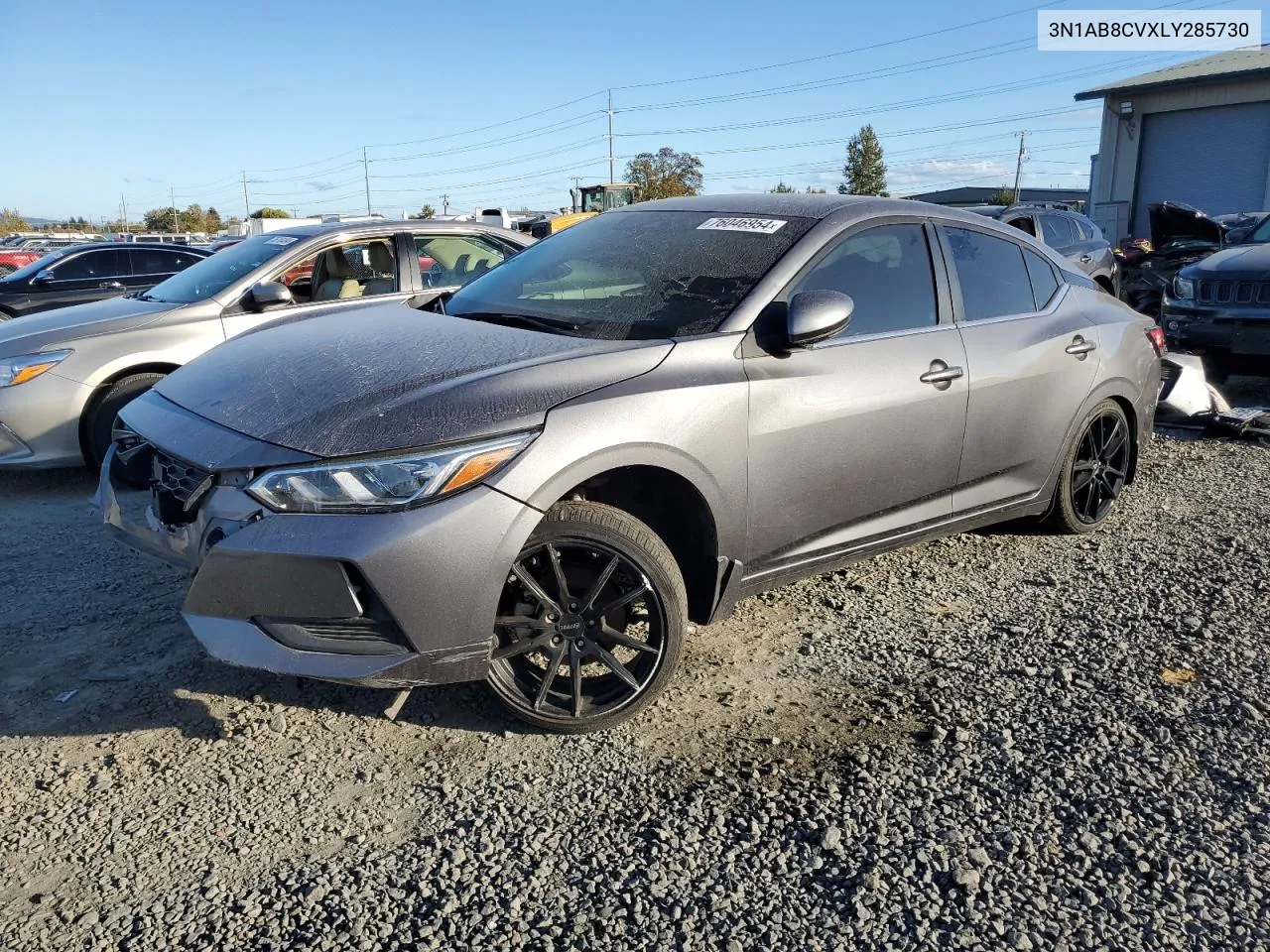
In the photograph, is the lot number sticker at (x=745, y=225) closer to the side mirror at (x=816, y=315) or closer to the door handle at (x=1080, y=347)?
the side mirror at (x=816, y=315)

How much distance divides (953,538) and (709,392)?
2411 millimetres

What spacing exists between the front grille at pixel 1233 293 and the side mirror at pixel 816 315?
20.7 feet

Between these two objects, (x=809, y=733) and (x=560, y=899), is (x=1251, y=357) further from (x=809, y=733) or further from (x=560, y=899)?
(x=560, y=899)

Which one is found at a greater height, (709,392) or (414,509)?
(709,392)

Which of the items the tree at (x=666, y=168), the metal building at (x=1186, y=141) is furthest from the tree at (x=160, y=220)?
the metal building at (x=1186, y=141)

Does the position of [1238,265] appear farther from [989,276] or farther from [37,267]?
[37,267]

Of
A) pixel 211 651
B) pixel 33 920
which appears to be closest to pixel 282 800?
pixel 211 651

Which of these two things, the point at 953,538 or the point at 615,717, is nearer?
the point at 615,717

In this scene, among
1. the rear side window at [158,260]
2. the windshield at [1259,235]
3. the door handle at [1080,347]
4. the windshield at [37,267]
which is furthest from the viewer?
the rear side window at [158,260]

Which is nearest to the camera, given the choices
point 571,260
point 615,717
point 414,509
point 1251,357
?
point 414,509

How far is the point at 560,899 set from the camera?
7.97 feet

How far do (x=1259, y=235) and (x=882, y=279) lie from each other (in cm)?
800

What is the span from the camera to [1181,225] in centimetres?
1266

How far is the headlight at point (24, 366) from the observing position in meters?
5.62
